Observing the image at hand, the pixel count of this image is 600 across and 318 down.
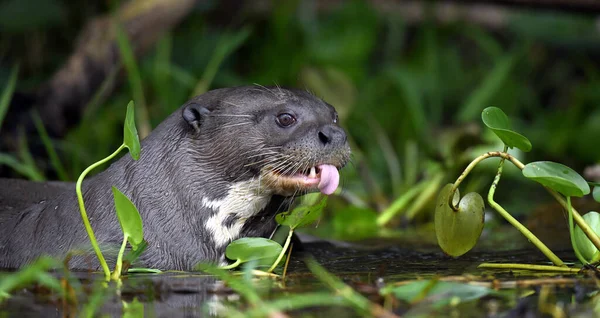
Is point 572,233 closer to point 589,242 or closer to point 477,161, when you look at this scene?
point 589,242

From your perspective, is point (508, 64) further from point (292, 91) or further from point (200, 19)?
point (292, 91)

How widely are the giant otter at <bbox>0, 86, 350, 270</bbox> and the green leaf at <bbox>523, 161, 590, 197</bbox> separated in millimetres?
710

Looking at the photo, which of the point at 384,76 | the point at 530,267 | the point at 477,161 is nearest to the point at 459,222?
the point at 477,161

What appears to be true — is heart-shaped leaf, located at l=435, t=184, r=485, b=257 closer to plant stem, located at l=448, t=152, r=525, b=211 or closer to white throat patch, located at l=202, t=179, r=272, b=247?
plant stem, located at l=448, t=152, r=525, b=211

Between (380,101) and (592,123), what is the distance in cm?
156

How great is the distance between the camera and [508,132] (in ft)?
9.20

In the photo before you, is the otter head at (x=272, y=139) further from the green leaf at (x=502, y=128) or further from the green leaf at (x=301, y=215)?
the green leaf at (x=502, y=128)

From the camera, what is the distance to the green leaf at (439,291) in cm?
232

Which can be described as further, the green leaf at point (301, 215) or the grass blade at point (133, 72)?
the grass blade at point (133, 72)

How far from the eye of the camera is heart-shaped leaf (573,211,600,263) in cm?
291

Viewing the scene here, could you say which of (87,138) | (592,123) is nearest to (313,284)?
(87,138)


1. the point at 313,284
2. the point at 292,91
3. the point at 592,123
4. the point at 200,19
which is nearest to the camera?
the point at 313,284

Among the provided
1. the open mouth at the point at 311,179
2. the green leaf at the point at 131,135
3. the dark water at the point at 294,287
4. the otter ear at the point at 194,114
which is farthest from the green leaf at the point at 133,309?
the otter ear at the point at 194,114

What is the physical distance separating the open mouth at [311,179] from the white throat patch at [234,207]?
76mm
